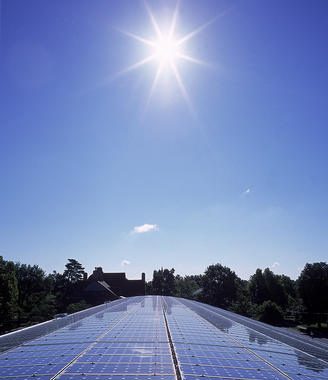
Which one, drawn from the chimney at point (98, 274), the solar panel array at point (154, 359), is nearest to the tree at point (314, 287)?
the chimney at point (98, 274)

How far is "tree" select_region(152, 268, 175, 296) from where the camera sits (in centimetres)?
15075

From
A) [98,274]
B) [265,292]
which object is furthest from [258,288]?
[98,274]

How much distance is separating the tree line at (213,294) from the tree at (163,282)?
2857 cm

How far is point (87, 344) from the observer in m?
14.2

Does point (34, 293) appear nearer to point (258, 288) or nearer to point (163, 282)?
point (258, 288)

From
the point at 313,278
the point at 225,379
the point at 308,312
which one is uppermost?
the point at 313,278

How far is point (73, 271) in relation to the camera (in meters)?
102

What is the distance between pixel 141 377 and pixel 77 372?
189 cm

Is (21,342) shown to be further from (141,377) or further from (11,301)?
(11,301)

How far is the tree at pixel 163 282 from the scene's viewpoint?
15075 centimetres

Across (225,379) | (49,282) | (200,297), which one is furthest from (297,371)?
(200,297)

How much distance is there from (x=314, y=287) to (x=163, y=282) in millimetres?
89387

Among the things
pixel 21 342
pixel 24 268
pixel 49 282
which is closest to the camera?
pixel 21 342

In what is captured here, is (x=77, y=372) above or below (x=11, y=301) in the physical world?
below
